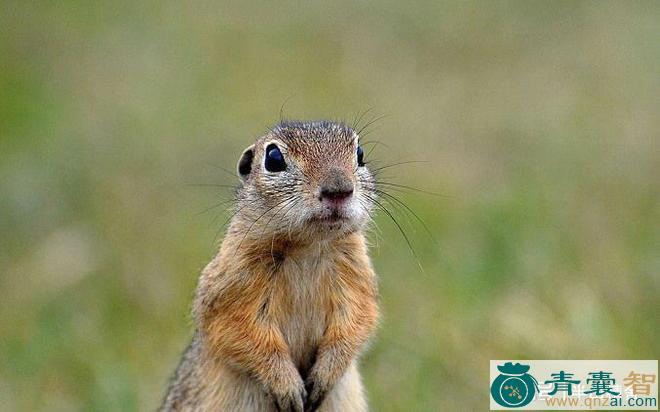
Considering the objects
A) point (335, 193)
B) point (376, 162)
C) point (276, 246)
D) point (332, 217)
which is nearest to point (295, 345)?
point (276, 246)

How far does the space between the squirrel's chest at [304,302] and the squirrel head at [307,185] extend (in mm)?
277

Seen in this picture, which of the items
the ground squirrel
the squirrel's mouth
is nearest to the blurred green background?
the ground squirrel

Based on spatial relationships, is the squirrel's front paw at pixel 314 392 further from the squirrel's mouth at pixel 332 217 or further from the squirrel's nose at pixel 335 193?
the squirrel's nose at pixel 335 193

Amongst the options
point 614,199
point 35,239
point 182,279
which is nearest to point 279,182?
point 182,279

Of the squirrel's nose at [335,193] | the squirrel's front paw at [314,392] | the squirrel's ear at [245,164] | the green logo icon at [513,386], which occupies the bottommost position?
the squirrel's front paw at [314,392]

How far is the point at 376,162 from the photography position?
9438 millimetres

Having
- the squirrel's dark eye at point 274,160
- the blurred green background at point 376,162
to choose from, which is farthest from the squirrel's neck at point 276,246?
the blurred green background at point 376,162

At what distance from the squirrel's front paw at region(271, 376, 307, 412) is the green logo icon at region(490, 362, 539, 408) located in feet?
5.97

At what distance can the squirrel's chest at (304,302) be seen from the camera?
6.63 m

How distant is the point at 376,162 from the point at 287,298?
2.98 m

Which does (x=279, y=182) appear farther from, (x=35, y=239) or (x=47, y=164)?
(x=47, y=164)

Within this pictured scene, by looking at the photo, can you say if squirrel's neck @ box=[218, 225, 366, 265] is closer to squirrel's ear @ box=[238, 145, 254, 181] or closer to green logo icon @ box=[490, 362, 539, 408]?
squirrel's ear @ box=[238, 145, 254, 181]

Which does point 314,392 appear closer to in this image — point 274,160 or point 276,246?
point 276,246

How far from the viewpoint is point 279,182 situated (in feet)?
21.5
